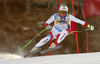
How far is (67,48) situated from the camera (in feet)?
8.68

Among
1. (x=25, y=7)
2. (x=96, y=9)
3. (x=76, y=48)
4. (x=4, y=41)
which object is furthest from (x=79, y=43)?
(x=4, y=41)

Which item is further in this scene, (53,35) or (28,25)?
(28,25)

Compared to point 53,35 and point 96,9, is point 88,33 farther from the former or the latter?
point 53,35

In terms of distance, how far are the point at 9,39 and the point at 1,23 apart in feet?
0.99

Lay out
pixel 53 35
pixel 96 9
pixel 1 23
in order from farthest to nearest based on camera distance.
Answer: pixel 96 9
pixel 1 23
pixel 53 35

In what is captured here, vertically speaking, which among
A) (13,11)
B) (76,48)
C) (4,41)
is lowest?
(76,48)

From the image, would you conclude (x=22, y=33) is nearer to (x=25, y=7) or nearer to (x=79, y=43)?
(x=25, y=7)

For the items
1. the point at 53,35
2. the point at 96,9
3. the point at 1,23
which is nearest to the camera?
the point at 53,35

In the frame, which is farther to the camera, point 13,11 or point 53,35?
point 13,11

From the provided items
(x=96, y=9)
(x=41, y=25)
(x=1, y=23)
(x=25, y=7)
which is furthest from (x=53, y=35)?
(x=96, y=9)

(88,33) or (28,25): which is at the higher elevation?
(28,25)

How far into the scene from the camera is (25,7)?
7.86 feet

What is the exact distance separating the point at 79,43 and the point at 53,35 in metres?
1.01

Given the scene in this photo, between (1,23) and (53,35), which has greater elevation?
(1,23)
